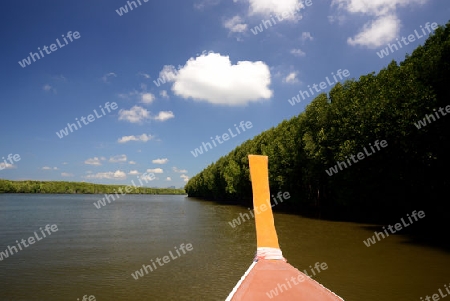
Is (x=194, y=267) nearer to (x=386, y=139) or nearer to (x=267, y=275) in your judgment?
(x=267, y=275)

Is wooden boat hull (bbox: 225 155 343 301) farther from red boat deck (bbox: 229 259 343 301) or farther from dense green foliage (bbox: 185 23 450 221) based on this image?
dense green foliage (bbox: 185 23 450 221)

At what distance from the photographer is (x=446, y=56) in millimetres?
21625

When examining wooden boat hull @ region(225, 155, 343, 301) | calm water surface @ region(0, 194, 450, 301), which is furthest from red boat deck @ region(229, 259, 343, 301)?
calm water surface @ region(0, 194, 450, 301)

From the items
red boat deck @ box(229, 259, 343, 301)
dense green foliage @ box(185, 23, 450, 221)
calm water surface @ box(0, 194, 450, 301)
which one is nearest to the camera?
red boat deck @ box(229, 259, 343, 301)

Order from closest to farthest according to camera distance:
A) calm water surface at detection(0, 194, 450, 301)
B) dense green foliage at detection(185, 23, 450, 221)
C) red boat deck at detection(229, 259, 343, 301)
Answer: red boat deck at detection(229, 259, 343, 301) → calm water surface at detection(0, 194, 450, 301) → dense green foliage at detection(185, 23, 450, 221)

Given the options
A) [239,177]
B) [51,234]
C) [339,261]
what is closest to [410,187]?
[339,261]

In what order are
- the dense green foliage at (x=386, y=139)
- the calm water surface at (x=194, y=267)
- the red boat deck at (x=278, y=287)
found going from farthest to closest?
the dense green foliage at (x=386, y=139), the calm water surface at (x=194, y=267), the red boat deck at (x=278, y=287)

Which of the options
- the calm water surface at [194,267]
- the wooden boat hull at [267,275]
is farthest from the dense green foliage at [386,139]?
the wooden boat hull at [267,275]

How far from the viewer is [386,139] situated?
1045 inches

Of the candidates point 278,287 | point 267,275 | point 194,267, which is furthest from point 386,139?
point 278,287

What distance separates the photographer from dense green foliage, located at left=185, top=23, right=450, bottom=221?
903 inches

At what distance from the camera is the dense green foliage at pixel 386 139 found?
903 inches

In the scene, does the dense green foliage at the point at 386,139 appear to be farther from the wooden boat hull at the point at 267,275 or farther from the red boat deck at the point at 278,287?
the red boat deck at the point at 278,287

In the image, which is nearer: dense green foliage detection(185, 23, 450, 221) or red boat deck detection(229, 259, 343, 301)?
red boat deck detection(229, 259, 343, 301)
